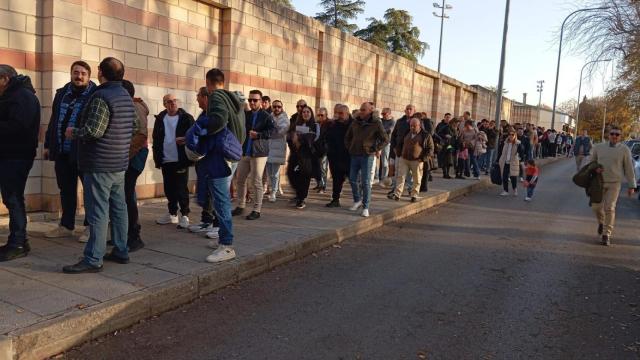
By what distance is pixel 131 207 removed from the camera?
584cm

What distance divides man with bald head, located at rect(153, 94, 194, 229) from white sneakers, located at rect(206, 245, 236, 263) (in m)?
1.59

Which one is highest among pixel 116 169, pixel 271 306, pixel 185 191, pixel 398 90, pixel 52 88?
pixel 398 90

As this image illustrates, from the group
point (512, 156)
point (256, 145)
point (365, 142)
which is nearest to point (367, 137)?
point (365, 142)

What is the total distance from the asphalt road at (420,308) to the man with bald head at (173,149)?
1.93 m

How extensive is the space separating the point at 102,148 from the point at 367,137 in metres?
4.95

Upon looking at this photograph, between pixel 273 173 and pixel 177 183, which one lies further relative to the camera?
pixel 273 173

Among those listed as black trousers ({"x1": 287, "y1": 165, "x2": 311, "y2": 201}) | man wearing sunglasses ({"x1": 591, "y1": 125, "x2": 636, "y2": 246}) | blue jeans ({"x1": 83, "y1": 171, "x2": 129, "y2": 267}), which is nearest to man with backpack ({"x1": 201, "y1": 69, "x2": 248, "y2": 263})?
blue jeans ({"x1": 83, "y1": 171, "x2": 129, "y2": 267})

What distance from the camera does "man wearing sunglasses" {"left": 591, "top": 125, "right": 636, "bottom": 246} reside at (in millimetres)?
8117

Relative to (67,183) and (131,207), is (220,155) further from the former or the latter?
(67,183)

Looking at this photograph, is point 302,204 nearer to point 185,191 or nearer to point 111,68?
point 185,191

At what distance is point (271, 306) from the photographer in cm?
483

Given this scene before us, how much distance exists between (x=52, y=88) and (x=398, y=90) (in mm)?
13278

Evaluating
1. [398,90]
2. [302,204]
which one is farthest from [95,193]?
[398,90]

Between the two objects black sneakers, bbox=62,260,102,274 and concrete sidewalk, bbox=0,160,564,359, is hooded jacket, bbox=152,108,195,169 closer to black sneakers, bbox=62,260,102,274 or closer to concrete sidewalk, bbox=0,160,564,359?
concrete sidewalk, bbox=0,160,564,359
